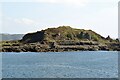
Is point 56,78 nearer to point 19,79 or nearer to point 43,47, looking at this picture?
point 19,79

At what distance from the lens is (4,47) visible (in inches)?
7451

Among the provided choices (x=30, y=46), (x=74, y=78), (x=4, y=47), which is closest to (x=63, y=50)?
(x=30, y=46)

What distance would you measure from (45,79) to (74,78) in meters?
4.99

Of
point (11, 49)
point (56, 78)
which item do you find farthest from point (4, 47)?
point (56, 78)

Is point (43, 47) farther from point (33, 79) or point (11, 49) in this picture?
point (33, 79)

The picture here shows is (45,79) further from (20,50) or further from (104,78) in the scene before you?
(20,50)

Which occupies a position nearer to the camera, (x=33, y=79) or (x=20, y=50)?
(x=33, y=79)

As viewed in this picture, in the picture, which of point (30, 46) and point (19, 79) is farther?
point (30, 46)

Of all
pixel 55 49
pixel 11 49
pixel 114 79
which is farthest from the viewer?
pixel 55 49

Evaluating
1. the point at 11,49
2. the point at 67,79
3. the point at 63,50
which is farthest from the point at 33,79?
the point at 63,50

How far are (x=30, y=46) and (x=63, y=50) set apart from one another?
20.2 metres

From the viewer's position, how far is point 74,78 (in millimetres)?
57094

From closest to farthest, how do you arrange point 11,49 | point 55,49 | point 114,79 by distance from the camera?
point 114,79
point 11,49
point 55,49

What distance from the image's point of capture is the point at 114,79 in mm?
54906
